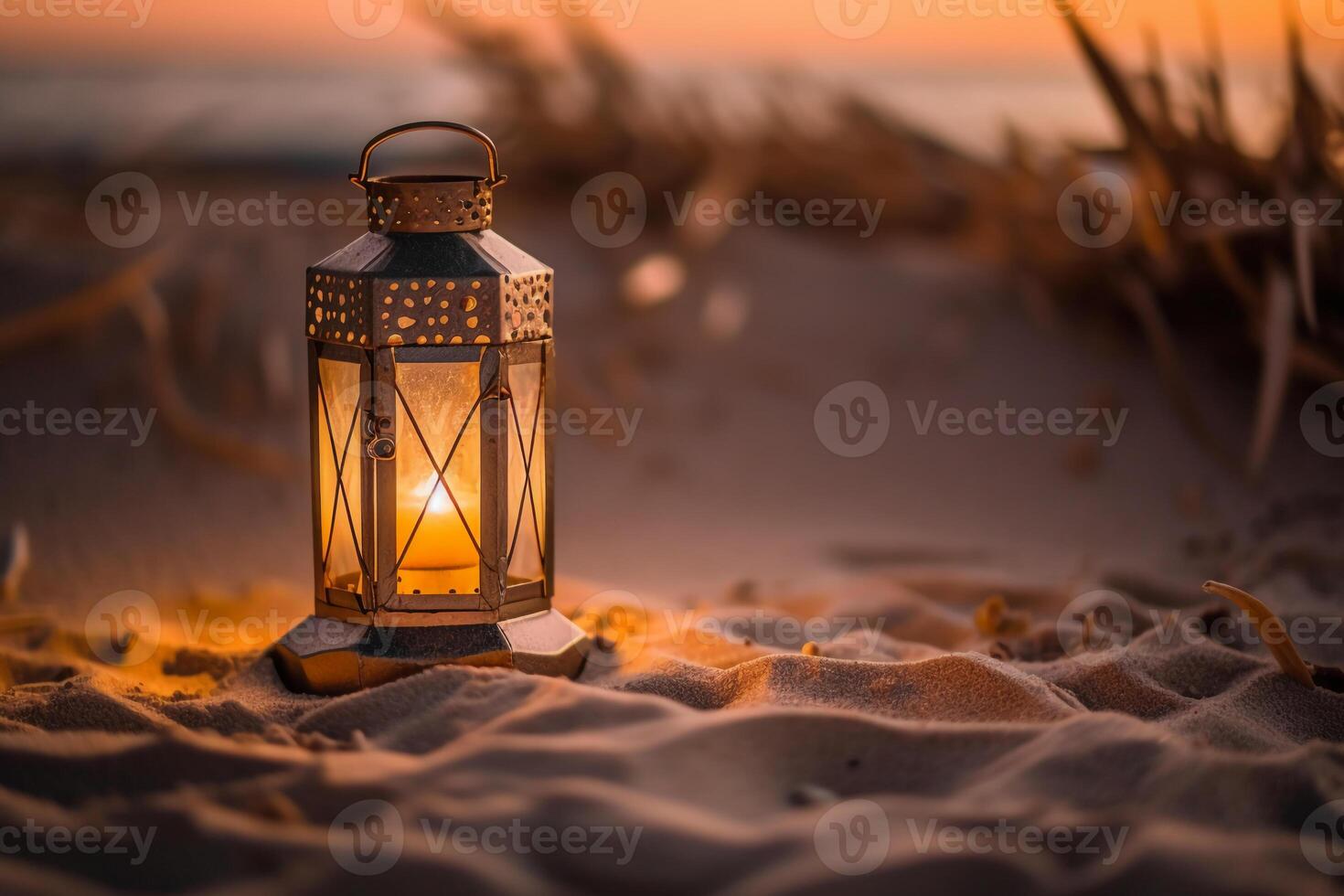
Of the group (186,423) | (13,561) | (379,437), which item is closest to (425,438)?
(379,437)

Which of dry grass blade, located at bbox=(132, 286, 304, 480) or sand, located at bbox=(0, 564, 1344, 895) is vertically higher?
dry grass blade, located at bbox=(132, 286, 304, 480)

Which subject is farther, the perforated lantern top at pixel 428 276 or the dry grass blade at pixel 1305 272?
the dry grass blade at pixel 1305 272

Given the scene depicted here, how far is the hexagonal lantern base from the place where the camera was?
2.03 metres

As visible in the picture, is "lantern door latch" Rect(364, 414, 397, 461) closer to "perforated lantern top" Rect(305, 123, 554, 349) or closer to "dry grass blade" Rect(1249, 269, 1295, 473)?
"perforated lantern top" Rect(305, 123, 554, 349)

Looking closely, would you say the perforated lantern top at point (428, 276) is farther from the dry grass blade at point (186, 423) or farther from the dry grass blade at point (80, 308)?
the dry grass blade at point (80, 308)

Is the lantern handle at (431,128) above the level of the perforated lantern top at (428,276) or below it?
above

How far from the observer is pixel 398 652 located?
6.67 feet

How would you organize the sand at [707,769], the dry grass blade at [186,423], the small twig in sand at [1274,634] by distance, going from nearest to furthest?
the sand at [707,769] < the small twig in sand at [1274,634] < the dry grass blade at [186,423]

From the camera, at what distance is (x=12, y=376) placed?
3.62 m

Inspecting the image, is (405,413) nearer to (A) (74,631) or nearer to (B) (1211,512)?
(A) (74,631)

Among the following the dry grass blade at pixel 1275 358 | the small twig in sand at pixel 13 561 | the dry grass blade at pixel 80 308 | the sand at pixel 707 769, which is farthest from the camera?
the dry grass blade at pixel 80 308

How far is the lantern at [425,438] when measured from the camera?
2.01m

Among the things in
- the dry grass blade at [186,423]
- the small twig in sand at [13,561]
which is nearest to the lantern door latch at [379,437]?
the small twig in sand at [13,561]

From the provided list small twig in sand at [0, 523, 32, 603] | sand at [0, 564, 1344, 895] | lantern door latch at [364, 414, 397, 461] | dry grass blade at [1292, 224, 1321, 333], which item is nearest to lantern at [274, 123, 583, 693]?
lantern door latch at [364, 414, 397, 461]
